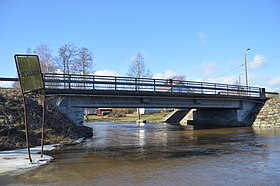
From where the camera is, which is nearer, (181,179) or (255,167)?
(181,179)

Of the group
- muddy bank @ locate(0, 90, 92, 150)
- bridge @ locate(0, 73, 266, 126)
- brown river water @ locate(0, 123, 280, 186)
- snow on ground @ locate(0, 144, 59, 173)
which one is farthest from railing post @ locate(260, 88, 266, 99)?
snow on ground @ locate(0, 144, 59, 173)

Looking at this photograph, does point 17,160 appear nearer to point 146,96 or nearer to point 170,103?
point 146,96

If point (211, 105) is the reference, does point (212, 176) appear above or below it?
below

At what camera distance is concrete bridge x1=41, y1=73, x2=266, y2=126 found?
91.1 feet

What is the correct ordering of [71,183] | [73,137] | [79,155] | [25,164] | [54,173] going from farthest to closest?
[73,137] → [79,155] → [25,164] → [54,173] → [71,183]

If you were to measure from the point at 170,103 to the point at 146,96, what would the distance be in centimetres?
435

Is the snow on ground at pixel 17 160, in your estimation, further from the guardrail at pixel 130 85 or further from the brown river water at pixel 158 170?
the guardrail at pixel 130 85

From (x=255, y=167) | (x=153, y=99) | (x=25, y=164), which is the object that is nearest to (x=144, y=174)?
(x=255, y=167)

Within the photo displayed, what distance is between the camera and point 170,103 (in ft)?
120

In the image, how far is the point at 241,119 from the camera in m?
43.1

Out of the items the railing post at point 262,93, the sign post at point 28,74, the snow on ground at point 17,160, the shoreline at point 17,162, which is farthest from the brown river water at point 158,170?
the railing post at point 262,93

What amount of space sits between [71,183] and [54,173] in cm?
188

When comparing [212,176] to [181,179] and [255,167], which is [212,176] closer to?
[181,179]

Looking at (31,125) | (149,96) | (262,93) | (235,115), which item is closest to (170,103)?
(149,96)
